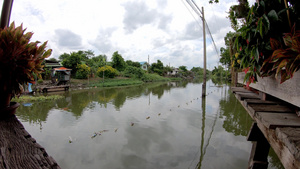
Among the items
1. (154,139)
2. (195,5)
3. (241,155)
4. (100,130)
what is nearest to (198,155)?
(241,155)

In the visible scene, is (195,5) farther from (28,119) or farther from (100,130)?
(28,119)

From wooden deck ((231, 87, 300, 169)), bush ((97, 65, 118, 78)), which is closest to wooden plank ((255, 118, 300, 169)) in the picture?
wooden deck ((231, 87, 300, 169))

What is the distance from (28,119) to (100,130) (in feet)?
13.1

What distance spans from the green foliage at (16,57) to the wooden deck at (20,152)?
351 millimetres

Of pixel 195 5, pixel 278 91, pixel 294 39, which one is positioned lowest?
pixel 278 91

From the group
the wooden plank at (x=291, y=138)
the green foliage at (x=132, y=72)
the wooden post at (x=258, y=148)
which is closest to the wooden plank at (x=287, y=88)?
the wooden plank at (x=291, y=138)

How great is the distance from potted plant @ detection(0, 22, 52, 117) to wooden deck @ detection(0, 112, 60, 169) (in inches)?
10.9

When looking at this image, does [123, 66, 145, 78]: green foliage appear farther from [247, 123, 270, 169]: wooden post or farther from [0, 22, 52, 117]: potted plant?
[0, 22, 52, 117]: potted plant

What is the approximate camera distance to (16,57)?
4.01 ft

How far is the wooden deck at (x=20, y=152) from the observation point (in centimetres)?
73

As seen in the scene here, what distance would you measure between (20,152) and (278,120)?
1451 millimetres

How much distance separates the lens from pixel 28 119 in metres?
7.61

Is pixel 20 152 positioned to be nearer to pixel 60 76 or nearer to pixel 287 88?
pixel 287 88

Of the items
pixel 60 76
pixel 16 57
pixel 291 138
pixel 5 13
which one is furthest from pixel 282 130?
pixel 60 76
